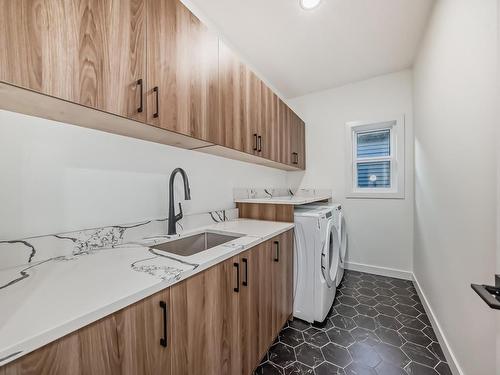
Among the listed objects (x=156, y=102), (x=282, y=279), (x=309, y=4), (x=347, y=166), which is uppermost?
(x=309, y=4)

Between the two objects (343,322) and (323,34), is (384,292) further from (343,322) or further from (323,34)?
(323,34)

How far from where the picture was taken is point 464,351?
1148 millimetres

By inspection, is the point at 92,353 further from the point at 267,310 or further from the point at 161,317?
the point at 267,310

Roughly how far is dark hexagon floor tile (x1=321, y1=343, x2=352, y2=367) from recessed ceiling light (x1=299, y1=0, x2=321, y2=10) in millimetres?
2574

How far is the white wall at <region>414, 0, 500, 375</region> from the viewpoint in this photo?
917 mm

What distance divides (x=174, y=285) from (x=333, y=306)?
1.83 metres

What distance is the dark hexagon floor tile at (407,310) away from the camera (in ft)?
6.21

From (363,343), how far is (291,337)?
518mm

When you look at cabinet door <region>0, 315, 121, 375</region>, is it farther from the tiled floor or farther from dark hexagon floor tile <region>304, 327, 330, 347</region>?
dark hexagon floor tile <region>304, 327, 330, 347</region>

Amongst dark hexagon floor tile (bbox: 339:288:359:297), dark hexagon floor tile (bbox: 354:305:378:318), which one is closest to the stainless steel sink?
dark hexagon floor tile (bbox: 354:305:378:318)

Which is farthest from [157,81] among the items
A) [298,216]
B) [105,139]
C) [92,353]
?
[298,216]

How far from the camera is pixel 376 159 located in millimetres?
2811

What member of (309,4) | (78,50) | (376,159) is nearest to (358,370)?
(78,50)

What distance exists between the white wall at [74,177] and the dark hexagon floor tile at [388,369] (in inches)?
65.4
